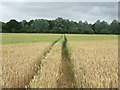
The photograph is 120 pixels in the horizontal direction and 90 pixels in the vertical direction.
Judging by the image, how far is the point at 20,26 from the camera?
5931 cm

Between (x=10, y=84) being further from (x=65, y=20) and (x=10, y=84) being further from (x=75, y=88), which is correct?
(x=65, y=20)

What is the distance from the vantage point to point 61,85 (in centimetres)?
452

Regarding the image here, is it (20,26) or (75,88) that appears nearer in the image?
(75,88)

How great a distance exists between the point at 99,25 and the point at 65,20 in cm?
1185

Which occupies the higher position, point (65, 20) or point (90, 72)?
point (65, 20)

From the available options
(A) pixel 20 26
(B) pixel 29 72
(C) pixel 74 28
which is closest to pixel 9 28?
(A) pixel 20 26

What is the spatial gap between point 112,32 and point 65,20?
12.1 meters

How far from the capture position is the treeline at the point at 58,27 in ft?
189

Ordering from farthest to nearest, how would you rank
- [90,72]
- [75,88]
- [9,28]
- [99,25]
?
[99,25], [9,28], [90,72], [75,88]

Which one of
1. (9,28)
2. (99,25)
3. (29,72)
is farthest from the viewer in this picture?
(99,25)

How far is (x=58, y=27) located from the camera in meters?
59.8

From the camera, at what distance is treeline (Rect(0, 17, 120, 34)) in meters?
57.6

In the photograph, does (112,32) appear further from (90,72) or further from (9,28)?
(90,72)

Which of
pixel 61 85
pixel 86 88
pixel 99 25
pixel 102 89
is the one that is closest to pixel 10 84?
pixel 61 85
